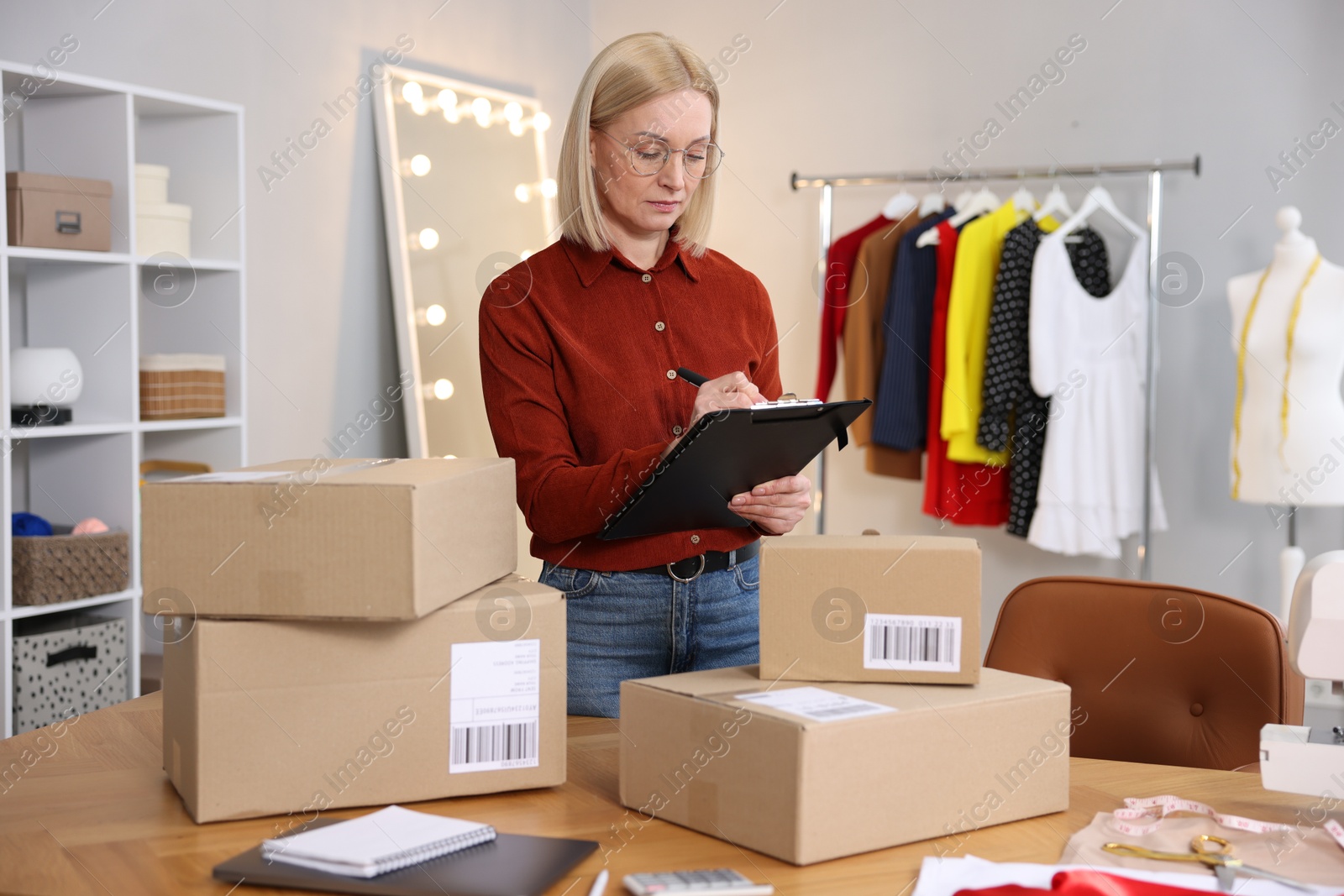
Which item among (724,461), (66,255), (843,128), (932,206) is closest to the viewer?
(724,461)

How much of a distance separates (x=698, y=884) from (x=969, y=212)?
286 centimetres

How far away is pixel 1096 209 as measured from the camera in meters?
3.35

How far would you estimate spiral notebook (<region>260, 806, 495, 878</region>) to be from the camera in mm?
867

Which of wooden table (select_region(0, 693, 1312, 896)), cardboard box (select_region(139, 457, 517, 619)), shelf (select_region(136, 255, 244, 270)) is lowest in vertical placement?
wooden table (select_region(0, 693, 1312, 896))

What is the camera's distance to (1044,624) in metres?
1.63

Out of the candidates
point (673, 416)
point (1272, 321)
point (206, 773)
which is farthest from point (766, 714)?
point (1272, 321)

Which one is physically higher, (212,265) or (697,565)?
(212,265)

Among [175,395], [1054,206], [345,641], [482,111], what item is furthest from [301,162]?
[345,641]

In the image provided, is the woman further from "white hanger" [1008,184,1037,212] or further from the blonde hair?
"white hanger" [1008,184,1037,212]

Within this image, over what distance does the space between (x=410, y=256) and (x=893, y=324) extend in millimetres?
1386

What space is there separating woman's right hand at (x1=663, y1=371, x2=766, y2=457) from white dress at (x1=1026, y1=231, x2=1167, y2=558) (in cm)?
207

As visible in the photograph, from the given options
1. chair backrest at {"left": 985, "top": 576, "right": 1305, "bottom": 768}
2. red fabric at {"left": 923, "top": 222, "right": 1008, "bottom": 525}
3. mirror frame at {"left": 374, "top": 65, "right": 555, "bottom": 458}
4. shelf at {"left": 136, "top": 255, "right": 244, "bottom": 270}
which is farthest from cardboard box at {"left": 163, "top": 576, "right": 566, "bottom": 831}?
red fabric at {"left": 923, "top": 222, "right": 1008, "bottom": 525}

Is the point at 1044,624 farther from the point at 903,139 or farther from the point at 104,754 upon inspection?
the point at 903,139

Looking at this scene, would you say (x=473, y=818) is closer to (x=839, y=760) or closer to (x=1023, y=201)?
(x=839, y=760)
